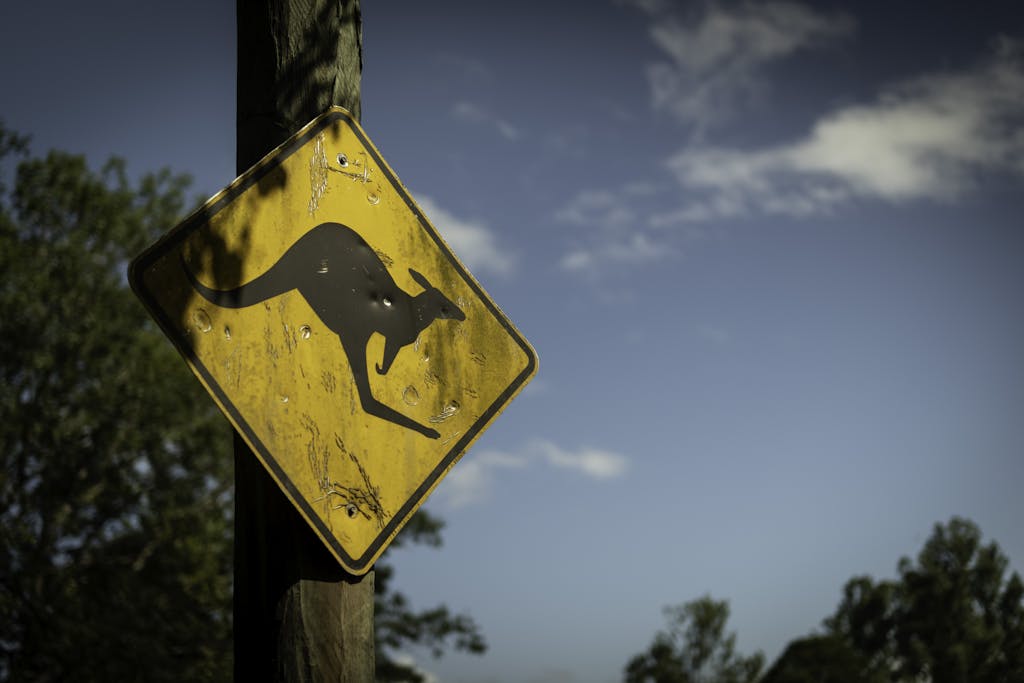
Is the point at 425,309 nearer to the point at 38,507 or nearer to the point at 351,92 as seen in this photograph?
the point at 351,92

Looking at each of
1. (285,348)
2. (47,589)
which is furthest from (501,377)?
(47,589)

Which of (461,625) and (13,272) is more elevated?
(461,625)

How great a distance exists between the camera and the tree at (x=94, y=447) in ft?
49.4

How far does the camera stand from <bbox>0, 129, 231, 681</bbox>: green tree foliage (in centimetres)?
1509

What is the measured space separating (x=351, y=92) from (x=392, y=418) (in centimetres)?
107

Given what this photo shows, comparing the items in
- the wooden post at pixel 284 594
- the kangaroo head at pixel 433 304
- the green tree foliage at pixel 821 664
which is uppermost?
the green tree foliage at pixel 821 664

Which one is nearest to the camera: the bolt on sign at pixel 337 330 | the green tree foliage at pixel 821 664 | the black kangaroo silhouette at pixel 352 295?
the bolt on sign at pixel 337 330

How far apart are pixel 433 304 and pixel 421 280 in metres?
0.08

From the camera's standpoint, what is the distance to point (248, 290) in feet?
6.84

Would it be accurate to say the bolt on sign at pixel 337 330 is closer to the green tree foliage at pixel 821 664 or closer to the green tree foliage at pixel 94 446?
the green tree foliage at pixel 94 446

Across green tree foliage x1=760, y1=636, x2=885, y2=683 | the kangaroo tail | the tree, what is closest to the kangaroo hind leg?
the kangaroo tail

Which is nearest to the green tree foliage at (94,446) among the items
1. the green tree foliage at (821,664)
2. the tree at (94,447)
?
the tree at (94,447)

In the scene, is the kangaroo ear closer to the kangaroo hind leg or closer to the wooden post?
the kangaroo hind leg

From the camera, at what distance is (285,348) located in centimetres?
209
